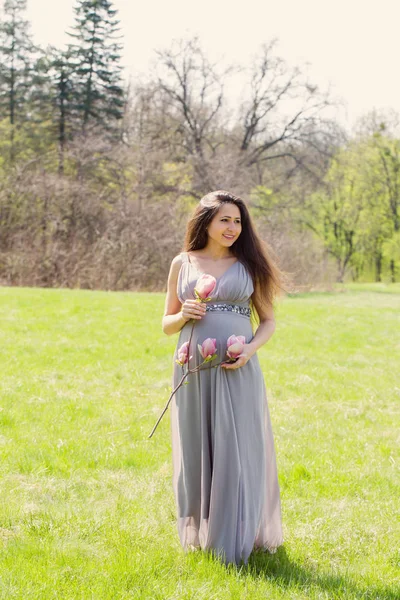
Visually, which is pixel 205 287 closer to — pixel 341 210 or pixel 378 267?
pixel 341 210

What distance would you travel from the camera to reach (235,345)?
3381 millimetres

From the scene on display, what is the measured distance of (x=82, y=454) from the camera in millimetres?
5531

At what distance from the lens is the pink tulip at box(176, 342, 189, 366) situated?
11.4 ft

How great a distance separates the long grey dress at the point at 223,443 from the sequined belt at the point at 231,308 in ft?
0.04

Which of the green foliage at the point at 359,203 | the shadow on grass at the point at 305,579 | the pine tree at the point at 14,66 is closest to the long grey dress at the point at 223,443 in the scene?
the shadow on grass at the point at 305,579

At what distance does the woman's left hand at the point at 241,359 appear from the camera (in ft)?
11.2

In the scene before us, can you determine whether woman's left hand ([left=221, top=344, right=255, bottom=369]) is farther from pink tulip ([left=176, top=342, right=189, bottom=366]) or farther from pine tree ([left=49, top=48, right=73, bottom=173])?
pine tree ([left=49, top=48, right=73, bottom=173])

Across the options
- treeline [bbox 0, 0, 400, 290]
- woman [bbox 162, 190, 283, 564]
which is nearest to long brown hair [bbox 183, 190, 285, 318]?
woman [bbox 162, 190, 283, 564]

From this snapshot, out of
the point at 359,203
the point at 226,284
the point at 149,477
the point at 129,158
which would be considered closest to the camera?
the point at 226,284

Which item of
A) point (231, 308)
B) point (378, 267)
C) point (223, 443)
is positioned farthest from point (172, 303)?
point (378, 267)

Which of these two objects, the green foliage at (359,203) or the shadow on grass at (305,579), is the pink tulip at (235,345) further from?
the green foliage at (359,203)

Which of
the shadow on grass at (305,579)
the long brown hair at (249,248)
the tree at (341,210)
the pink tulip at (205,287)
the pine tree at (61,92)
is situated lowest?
the shadow on grass at (305,579)

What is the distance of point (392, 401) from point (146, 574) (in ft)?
18.5

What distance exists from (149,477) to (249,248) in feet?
7.55
